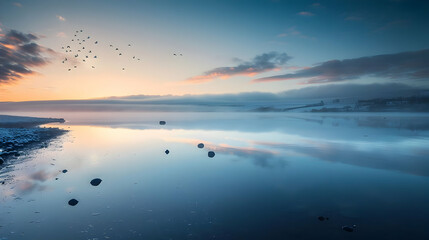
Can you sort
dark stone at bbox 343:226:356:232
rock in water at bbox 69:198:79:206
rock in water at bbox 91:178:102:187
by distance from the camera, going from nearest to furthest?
1. dark stone at bbox 343:226:356:232
2. rock in water at bbox 69:198:79:206
3. rock in water at bbox 91:178:102:187

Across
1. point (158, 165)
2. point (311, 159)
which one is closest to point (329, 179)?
point (311, 159)

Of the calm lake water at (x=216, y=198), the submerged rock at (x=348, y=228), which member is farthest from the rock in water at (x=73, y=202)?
the submerged rock at (x=348, y=228)

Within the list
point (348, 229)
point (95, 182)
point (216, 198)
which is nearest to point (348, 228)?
point (348, 229)

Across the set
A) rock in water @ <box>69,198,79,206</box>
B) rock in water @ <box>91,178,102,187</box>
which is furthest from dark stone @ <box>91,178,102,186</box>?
rock in water @ <box>69,198,79,206</box>

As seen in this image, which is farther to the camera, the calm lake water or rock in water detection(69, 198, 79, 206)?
rock in water detection(69, 198, 79, 206)

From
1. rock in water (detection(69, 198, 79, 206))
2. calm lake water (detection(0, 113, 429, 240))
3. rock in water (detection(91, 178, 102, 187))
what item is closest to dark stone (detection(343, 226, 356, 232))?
calm lake water (detection(0, 113, 429, 240))

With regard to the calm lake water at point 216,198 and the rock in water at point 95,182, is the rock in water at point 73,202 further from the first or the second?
the rock in water at point 95,182

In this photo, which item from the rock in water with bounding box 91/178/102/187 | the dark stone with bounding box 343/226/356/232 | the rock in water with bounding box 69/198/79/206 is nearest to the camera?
the dark stone with bounding box 343/226/356/232

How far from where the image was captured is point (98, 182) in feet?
41.5

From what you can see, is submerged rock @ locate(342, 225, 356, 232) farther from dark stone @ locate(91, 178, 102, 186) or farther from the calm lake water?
dark stone @ locate(91, 178, 102, 186)

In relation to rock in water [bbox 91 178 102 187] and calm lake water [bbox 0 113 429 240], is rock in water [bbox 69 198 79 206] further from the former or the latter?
rock in water [bbox 91 178 102 187]

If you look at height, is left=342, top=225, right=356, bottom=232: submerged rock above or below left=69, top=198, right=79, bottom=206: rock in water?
below

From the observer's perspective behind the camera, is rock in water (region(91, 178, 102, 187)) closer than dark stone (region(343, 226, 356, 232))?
No

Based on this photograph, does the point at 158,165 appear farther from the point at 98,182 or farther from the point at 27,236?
the point at 27,236
